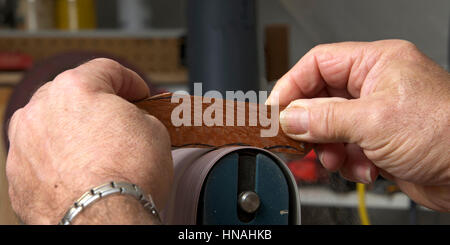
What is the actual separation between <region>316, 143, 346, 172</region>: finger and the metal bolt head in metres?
0.15

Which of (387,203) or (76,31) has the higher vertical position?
(76,31)

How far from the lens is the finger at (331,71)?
42 cm

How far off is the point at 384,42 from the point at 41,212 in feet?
1.11

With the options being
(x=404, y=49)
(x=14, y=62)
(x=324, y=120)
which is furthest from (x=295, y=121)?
(x=14, y=62)

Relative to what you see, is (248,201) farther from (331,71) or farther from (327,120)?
(331,71)

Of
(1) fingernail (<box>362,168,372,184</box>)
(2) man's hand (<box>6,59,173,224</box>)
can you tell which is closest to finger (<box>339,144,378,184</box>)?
(1) fingernail (<box>362,168,372,184</box>)

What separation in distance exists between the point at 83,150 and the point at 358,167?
1.00ft

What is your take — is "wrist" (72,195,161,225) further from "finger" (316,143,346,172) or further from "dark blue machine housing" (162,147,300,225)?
"finger" (316,143,346,172)

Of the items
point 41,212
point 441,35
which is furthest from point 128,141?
point 441,35

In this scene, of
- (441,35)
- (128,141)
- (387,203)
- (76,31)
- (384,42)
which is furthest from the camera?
(76,31)

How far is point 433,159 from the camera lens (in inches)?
14.1

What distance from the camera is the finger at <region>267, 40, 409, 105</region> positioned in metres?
0.42

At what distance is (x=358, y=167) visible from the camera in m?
0.46

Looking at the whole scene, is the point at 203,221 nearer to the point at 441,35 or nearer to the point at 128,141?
the point at 128,141
